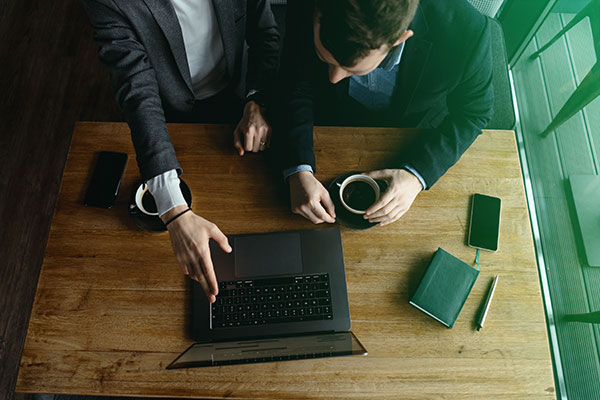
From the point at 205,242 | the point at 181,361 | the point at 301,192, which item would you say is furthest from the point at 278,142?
the point at 181,361

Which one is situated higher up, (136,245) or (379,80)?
(379,80)

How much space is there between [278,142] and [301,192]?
0.65 feet

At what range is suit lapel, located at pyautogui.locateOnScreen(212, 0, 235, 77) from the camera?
3.72ft

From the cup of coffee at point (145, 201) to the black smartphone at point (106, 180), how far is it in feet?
0.31

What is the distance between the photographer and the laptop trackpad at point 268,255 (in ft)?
3.34

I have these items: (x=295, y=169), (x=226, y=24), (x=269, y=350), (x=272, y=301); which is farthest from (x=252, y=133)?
(x=269, y=350)

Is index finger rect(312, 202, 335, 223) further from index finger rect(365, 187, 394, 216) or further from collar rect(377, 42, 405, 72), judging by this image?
collar rect(377, 42, 405, 72)

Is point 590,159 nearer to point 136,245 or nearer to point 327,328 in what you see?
point 327,328

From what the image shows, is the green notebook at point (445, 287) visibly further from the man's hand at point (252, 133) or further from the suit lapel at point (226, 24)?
the suit lapel at point (226, 24)

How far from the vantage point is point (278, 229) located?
3.51 feet

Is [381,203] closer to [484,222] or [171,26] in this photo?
[484,222]

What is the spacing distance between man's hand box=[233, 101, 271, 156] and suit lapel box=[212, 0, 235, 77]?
0.91ft

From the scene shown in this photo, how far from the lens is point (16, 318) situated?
5.81 ft

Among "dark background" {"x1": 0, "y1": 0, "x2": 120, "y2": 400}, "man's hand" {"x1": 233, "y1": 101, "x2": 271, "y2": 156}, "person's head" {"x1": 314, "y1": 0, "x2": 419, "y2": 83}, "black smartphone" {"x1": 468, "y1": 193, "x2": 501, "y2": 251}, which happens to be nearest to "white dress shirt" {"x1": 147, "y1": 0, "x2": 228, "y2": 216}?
"man's hand" {"x1": 233, "y1": 101, "x2": 271, "y2": 156}
